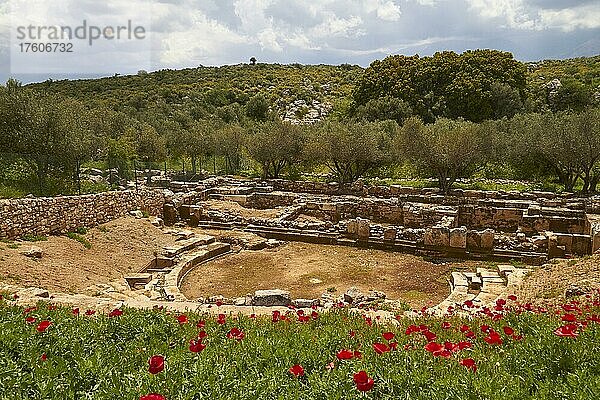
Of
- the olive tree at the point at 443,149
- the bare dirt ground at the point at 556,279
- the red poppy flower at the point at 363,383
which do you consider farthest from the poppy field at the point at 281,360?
the olive tree at the point at 443,149

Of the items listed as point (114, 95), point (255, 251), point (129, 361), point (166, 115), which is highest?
point (114, 95)

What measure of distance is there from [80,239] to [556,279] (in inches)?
567

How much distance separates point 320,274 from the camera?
15.5 meters

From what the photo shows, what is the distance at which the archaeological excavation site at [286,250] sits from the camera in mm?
12039

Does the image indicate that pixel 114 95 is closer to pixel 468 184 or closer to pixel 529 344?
pixel 468 184

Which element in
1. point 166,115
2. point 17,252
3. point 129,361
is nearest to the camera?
point 129,361

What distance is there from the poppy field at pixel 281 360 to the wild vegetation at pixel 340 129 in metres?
16.6

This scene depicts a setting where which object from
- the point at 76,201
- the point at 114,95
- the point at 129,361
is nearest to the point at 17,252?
the point at 76,201

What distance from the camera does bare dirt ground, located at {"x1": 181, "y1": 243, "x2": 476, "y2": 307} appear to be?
13.9 metres

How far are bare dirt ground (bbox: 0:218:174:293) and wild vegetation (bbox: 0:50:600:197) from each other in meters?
5.68

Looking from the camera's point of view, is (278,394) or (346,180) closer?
(278,394)

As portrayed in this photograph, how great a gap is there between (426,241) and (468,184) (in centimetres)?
1587

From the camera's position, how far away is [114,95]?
78812 mm

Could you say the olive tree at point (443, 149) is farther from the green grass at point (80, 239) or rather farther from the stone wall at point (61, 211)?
the green grass at point (80, 239)
